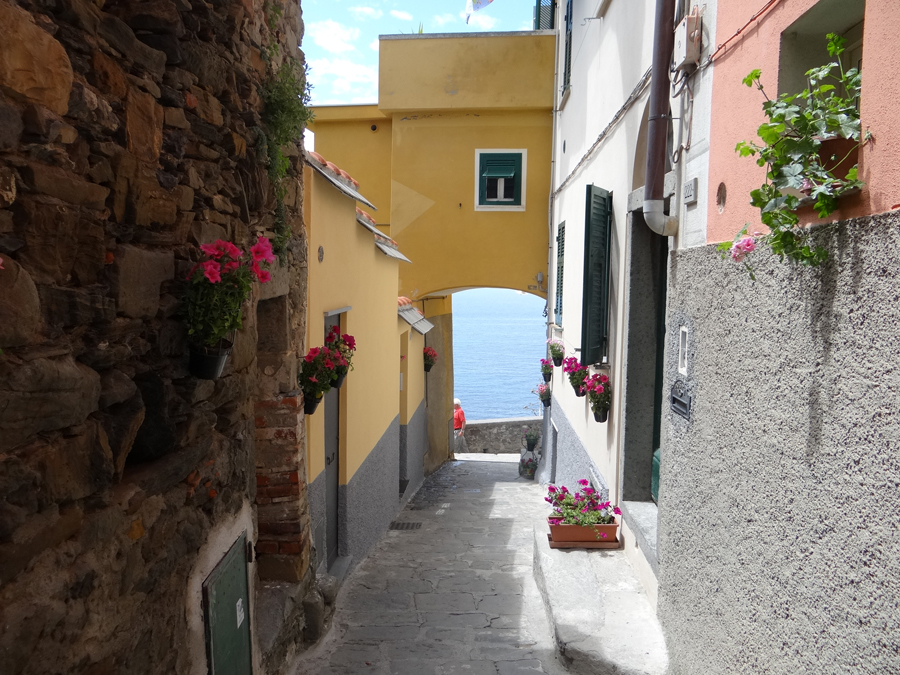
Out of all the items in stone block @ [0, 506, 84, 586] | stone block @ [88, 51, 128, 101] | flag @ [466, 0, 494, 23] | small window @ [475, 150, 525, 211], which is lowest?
stone block @ [0, 506, 84, 586]

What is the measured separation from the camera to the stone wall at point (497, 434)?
20469 millimetres

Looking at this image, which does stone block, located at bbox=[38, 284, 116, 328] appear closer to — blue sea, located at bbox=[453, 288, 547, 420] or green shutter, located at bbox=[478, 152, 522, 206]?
green shutter, located at bbox=[478, 152, 522, 206]

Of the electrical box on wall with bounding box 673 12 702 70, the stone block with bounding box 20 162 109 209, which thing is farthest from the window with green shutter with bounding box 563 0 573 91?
the stone block with bounding box 20 162 109 209

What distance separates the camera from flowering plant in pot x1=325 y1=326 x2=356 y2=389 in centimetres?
548

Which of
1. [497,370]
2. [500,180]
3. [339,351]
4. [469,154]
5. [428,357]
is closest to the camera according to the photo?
[339,351]

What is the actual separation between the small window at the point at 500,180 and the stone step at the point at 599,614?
8.52 m

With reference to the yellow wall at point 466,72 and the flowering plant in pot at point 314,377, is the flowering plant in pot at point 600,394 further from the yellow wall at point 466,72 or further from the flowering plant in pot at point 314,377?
the yellow wall at point 466,72

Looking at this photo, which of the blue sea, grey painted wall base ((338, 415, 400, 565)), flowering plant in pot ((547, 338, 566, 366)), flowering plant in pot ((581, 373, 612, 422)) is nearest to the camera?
flowering plant in pot ((581, 373, 612, 422))

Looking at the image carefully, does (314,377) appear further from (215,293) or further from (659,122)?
(659,122)

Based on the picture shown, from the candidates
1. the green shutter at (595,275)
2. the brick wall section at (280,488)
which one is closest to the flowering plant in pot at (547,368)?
the green shutter at (595,275)

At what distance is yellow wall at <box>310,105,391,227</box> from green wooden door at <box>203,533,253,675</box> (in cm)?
1084

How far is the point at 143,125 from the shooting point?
262 centimetres

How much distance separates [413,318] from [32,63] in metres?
10.2

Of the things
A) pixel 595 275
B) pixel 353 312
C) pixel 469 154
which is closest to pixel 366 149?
pixel 469 154
